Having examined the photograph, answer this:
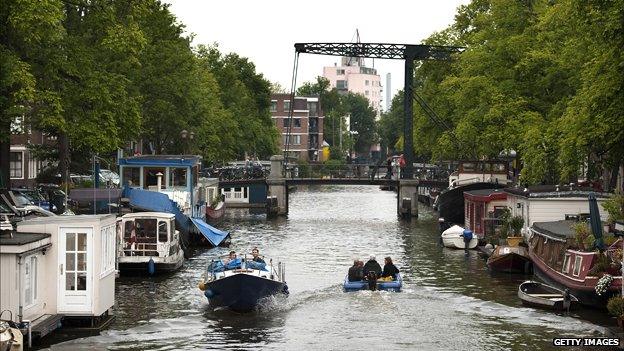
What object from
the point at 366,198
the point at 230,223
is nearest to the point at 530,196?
the point at 230,223

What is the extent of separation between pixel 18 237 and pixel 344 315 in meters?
11.0

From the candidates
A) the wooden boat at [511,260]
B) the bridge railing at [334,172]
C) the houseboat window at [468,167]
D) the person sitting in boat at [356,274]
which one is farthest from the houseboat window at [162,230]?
the bridge railing at [334,172]

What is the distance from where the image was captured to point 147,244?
1967 inches

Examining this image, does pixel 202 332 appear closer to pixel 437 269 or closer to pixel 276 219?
pixel 437 269

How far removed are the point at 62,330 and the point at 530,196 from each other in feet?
87.9

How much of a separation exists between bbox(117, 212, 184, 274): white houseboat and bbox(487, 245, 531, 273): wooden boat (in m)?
13.5

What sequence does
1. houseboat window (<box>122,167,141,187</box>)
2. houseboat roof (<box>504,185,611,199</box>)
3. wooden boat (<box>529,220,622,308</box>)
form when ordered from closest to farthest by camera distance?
wooden boat (<box>529,220,622,308</box>)
houseboat roof (<box>504,185,611,199</box>)
houseboat window (<box>122,167,141,187</box>)

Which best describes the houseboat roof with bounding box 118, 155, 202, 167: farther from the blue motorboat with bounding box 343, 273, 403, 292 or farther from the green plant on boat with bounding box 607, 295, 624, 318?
the green plant on boat with bounding box 607, 295, 624, 318

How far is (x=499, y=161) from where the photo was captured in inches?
3273

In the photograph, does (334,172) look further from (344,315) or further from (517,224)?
(344,315)

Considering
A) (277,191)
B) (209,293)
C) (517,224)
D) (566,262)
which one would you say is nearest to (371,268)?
(566,262)

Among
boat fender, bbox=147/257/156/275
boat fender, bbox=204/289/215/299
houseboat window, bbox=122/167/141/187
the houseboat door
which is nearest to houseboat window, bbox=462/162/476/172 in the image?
houseboat window, bbox=122/167/141/187

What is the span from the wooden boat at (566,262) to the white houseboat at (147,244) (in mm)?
14901

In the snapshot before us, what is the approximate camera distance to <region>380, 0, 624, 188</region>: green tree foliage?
41969 millimetres
